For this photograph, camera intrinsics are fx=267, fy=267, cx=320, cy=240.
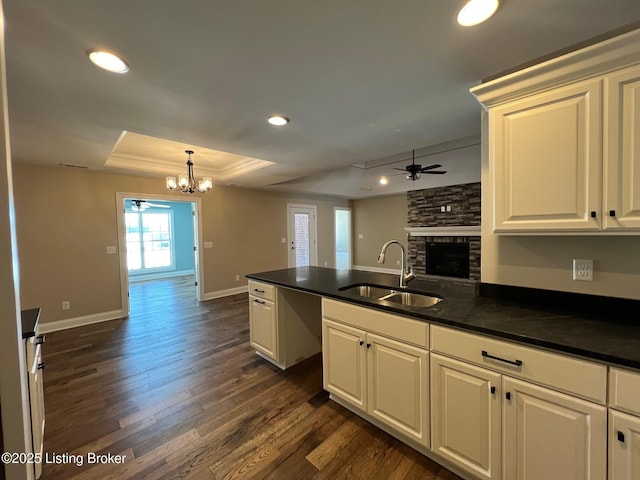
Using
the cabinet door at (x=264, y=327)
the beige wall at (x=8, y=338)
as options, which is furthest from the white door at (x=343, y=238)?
the beige wall at (x=8, y=338)

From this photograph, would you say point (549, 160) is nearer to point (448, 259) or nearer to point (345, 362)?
point (345, 362)

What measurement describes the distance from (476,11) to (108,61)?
73.3 inches

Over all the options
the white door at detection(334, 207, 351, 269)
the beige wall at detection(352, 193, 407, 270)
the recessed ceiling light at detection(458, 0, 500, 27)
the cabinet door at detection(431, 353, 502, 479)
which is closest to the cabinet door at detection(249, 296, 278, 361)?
the cabinet door at detection(431, 353, 502, 479)

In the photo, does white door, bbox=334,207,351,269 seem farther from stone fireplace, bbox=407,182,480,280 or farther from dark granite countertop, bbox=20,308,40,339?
dark granite countertop, bbox=20,308,40,339

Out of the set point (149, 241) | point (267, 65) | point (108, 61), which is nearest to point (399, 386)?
point (267, 65)

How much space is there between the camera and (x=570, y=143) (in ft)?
4.36

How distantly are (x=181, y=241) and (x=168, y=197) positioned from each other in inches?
166

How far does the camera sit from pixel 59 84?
5.55 ft

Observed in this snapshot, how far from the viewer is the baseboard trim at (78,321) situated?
3732 mm

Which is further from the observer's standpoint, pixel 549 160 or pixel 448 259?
pixel 448 259

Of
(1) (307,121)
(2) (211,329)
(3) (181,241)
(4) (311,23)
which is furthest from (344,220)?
(4) (311,23)

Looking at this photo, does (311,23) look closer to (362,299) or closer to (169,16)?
(169,16)

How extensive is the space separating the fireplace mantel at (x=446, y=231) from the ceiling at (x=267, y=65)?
3771 millimetres

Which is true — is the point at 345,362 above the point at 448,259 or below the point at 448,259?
below
